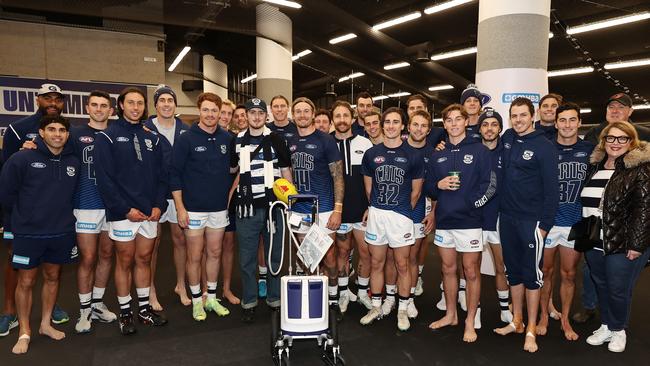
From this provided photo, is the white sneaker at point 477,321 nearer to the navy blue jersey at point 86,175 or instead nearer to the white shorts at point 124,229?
the white shorts at point 124,229

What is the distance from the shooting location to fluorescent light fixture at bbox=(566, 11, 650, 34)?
356 inches

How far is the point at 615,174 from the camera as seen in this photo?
3045 millimetres

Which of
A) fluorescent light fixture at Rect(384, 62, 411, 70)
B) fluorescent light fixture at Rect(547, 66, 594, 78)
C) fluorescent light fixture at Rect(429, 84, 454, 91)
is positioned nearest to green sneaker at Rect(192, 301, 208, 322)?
fluorescent light fixture at Rect(384, 62, 411, 70)

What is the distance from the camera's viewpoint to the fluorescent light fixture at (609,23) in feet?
29.7

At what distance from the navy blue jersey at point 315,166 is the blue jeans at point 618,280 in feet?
6.85

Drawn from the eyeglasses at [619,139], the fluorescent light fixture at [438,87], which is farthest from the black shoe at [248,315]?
the fluorescent light fixture at [438,87]

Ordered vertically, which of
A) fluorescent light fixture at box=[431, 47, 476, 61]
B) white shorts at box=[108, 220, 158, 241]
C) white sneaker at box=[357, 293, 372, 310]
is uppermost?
fluorescent light fixture at box=[431, 47, 476, 61]

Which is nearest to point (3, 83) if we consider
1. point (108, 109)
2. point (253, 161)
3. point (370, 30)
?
point (108, 109)

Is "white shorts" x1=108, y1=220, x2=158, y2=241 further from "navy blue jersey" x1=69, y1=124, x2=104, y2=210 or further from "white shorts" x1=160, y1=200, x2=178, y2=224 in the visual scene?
"white shorts" x1=160, y1=200, x2=178, y2=224

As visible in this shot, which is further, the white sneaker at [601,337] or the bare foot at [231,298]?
the bare foot at [231,298]

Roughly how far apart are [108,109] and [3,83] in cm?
571

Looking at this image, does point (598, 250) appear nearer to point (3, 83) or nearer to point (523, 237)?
point (523, 237)

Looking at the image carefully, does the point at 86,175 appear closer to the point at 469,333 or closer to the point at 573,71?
the point at 469,333

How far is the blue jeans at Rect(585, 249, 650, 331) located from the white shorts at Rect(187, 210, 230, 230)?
2918 mm
